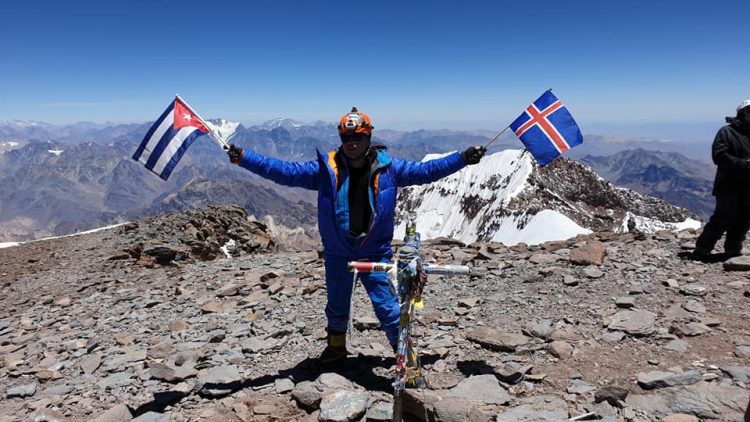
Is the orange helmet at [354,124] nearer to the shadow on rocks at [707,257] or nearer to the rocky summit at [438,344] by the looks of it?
the rocky summit at [438,344]

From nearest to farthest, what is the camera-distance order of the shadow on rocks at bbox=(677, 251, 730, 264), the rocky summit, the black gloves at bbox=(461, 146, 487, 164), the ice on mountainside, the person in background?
the rocky summit, the black gloves at bbox=(461, 146, 487, 164), the person in background, the shadow on rocks at bbox=(677, 251, 730, 264), the ice on mountainside

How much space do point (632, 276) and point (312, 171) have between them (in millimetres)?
6891

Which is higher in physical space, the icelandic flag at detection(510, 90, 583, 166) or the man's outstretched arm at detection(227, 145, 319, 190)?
the icelandic flag at detection(510, 90, 583, 166)

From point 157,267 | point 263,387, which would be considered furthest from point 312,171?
point 157,267

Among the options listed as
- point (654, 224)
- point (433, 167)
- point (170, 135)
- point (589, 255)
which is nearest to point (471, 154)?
point (433, 167)

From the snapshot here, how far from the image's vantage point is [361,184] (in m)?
5.61

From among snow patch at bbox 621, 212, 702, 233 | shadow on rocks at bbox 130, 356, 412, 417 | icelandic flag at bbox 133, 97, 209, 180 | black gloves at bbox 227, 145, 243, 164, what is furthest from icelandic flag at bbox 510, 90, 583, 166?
snow patch at bbox 621, 212, 702, 233

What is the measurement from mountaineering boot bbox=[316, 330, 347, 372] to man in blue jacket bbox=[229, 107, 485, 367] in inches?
42.6

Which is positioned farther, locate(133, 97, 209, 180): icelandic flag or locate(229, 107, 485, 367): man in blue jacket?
locate(133, 97, 209, 180): icelandic flag

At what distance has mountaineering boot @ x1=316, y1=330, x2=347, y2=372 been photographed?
645 cm

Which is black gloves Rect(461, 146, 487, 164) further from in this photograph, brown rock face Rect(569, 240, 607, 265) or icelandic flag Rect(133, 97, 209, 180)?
brown rock face Rect(569, 240, 607, 265)

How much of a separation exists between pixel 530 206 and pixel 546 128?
5769 centimetres

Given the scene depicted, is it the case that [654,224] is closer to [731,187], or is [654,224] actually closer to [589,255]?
[731,187]

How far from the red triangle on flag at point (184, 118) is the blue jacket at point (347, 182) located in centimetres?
243
